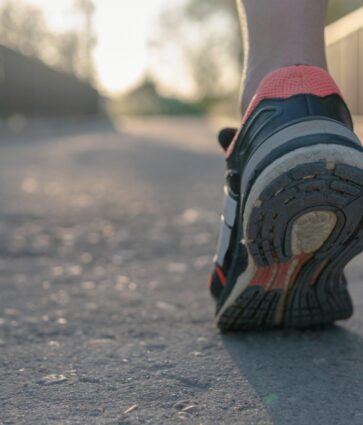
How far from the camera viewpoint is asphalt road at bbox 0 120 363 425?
0.89 metres

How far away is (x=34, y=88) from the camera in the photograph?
1444cm

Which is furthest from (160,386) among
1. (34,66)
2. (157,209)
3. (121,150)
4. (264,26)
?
(34,66)

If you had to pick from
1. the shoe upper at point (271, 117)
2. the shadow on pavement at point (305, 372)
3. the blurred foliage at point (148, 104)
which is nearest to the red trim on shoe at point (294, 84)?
the shoe upper at point (271, 117)

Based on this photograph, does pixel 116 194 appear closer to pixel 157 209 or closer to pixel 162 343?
pixel 157 209

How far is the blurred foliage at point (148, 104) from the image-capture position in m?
38.4

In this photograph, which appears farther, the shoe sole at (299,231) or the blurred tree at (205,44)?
the blurred tree at (205,44)

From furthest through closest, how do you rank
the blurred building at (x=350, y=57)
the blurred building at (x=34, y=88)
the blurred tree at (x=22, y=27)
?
the blurred tree at (x=22, y=27) < the blurred building at (x=34, y=88) < the blurred building at (x=350, y=57)

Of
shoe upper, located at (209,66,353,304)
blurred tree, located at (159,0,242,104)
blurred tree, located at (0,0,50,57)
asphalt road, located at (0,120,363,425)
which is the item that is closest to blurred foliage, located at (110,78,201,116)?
blurred tree, located at (159,0,242,104)

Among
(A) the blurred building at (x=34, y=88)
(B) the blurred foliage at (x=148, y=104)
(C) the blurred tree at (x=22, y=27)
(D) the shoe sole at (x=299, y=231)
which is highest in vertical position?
(B) the blurred foliage at (x=148, y=104)

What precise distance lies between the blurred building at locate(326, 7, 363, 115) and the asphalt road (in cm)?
360

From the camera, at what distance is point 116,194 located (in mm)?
3734

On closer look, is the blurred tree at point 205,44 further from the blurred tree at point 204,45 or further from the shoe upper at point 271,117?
the shoe upper at point 271,117

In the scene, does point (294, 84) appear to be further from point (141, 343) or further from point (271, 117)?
point (141, 343)

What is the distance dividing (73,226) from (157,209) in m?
0.55
